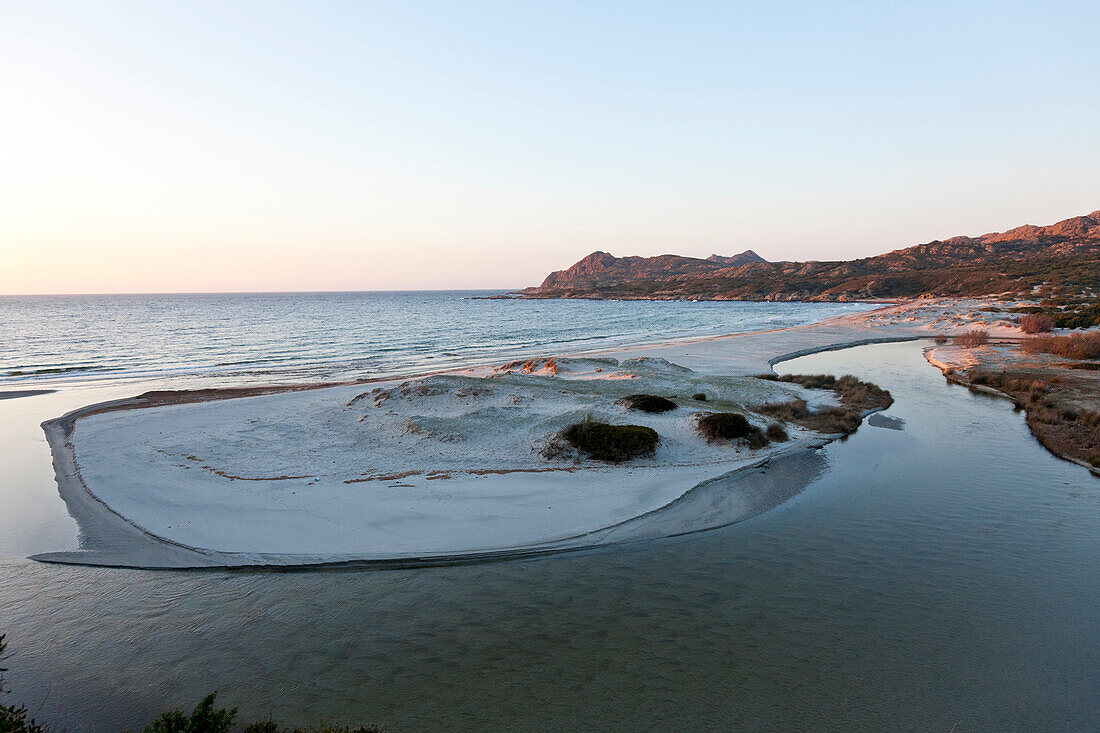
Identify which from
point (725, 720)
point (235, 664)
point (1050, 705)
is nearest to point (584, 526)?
point (725, 720)

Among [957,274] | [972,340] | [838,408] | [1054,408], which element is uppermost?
[957,274]

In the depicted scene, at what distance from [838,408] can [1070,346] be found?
90.6 feet

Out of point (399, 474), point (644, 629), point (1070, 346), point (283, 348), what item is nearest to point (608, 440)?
point (399, 474)

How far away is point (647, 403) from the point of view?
73.8 ft

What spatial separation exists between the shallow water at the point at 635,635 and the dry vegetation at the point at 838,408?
9.40m

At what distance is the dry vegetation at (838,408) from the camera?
23.2 metres

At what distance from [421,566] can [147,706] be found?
16.4ft

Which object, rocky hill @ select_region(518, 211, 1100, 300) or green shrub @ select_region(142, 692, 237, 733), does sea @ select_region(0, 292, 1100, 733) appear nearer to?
green shrub @ select_region(142, 692, 237, 733)

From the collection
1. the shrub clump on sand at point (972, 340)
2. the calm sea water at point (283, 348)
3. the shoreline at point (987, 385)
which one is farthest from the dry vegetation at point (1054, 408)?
the calm sea water at point (283, 348)

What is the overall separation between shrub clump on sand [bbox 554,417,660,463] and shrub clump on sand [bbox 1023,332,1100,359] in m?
38.1

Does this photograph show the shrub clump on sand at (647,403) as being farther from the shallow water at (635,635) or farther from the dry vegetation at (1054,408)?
the dry vegetation at (1054,408)

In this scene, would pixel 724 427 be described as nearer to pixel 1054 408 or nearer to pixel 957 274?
pixel 1054 408

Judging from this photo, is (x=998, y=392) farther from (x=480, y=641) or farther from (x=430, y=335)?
(x=430, y=335)

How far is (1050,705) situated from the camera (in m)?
7.38
